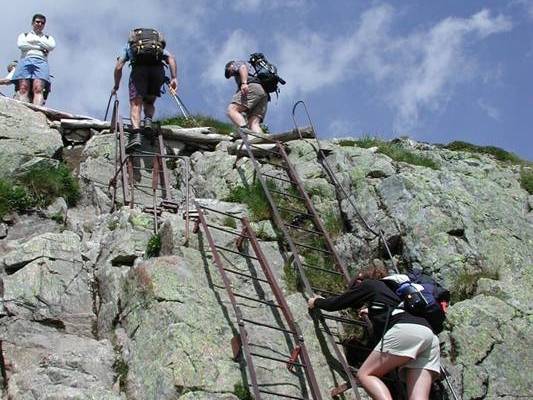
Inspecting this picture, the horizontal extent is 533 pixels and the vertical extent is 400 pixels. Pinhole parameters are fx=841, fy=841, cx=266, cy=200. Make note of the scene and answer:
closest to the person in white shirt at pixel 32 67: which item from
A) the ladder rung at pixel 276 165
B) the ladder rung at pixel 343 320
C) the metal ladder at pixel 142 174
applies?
the metal ladder at pixel 142 174

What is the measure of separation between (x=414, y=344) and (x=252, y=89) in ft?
32.1

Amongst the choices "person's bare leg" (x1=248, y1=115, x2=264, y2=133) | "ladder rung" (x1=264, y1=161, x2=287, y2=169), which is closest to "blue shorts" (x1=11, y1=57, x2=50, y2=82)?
"person's bare leg" (x1=248, y1=115, x2=264, y2=133)

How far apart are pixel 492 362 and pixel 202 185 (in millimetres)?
7172

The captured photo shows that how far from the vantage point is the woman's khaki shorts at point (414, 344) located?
9.20 m

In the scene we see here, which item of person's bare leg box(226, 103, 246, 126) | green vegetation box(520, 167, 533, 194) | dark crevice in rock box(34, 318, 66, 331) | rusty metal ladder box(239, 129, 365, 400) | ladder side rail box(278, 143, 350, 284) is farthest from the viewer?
person's bare leg box(226, 103, 246, 126)

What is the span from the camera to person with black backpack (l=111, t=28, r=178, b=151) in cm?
1733

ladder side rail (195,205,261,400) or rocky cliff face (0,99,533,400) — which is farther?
rocky cliff face (0,99,533,400)

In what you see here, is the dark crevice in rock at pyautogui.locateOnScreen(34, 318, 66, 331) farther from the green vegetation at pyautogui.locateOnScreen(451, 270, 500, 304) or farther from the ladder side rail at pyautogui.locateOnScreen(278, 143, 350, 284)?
the green vegetation at pyautogui.locateOnScreen(451, 270, 500, 304)

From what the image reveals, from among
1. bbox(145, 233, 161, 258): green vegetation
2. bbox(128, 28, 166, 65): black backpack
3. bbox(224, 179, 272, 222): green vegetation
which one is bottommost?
bbox(145, 233, 161, 258): green vegetation

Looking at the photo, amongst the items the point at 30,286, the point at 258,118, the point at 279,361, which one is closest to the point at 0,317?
the point at 30,286

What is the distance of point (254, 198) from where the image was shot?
14.3m

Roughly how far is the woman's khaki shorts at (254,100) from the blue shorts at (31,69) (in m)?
4.87

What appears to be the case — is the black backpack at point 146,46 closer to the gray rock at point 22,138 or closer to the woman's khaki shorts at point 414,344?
the gray rock at point 22,138

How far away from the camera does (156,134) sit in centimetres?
1742
